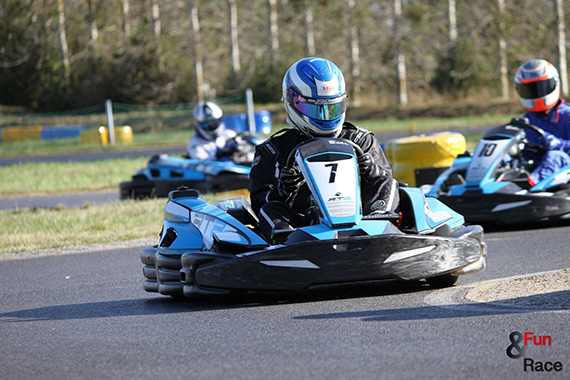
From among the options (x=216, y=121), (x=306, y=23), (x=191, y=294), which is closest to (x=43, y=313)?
(x=191, y=294)

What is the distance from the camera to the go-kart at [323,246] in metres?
5.62

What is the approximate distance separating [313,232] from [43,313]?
1.84 metres

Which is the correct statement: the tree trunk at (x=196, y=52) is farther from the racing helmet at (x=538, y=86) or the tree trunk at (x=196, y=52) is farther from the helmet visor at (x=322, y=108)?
the helmet visor at (x=322, y=108)

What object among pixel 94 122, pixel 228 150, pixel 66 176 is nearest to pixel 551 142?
pixel 228 150

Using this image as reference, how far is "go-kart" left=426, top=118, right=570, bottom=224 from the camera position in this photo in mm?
9139

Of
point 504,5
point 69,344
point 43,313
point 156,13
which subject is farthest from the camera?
point 156,13

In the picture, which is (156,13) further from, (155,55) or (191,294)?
(191,294)

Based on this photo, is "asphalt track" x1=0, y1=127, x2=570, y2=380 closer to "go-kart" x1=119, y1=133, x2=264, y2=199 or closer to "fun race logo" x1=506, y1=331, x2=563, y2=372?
"fun race logo" x1=506, y1=331, x2=563, y2=372

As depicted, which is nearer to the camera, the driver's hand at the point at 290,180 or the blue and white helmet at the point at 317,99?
the driver's hand at the point at 290,180

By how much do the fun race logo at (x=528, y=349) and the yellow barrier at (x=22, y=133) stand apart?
97.3 feet

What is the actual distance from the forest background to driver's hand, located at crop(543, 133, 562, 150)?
29302 mm

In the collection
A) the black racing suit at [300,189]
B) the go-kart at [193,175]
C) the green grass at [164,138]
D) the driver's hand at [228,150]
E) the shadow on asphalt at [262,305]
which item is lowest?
the green grass at [164,138]

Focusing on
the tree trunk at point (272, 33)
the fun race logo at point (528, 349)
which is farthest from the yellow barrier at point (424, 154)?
the tree trunk at point (272, 33)

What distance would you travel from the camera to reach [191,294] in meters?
6.00
